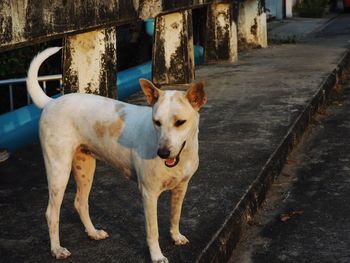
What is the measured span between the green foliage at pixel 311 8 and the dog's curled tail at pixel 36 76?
2210 centimetres

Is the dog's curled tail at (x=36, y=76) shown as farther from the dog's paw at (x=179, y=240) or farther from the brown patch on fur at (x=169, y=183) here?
the dog's paw at (x=179, y=240)

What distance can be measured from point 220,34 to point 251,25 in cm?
236

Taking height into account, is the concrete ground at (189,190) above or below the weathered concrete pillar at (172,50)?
below

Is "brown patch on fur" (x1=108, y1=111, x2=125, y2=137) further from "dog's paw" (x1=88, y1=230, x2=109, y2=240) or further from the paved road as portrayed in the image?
the paved road

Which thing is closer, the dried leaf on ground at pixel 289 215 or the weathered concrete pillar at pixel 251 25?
the dried leaf on ground at pixel 289 215

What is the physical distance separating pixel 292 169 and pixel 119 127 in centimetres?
343

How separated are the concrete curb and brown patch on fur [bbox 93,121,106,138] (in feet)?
3.41

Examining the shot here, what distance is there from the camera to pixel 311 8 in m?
26.3

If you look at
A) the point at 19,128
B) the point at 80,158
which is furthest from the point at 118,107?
the point at 19,128

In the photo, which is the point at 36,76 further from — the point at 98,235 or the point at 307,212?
the point at 307,212

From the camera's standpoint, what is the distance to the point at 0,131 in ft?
25.1

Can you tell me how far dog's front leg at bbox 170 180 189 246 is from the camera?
4602 millimetres

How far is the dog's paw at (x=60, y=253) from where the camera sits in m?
4.60

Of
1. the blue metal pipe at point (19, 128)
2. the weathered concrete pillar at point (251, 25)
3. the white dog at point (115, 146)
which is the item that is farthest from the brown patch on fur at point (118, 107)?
the weathered concrete pillar at point (251, 25)
